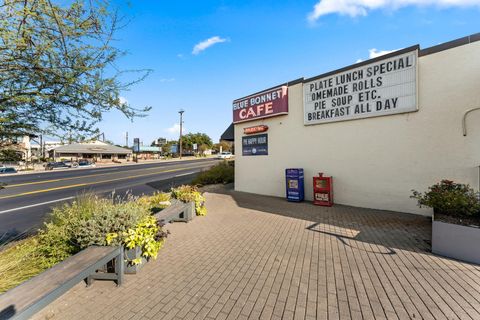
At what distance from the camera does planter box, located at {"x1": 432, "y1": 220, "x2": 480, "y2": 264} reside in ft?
12.5

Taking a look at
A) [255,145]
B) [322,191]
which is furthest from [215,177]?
[322,191]

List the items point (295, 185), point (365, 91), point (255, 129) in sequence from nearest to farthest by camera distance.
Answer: point (365, 91) → point (295, 185) → point (255, 129)

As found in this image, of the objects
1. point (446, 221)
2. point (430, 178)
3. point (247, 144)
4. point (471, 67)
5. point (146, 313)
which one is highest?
point (471, 67)

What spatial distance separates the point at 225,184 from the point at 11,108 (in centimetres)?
1177

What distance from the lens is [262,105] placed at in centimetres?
1044

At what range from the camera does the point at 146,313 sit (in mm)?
2812

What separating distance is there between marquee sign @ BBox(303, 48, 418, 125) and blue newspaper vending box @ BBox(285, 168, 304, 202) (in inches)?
80.0

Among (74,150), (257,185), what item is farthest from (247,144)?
(74,150)

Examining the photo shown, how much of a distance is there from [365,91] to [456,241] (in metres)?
5.13

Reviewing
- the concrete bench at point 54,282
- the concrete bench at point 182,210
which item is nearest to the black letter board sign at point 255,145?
the concrete bench at point 182,210

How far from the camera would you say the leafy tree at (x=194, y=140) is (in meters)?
74.9

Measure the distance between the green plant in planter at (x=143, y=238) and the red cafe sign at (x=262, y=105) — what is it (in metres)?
7.22

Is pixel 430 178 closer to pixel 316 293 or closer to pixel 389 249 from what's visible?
pixel 389 249

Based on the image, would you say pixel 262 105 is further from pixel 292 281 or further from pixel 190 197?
pixel 292 281
